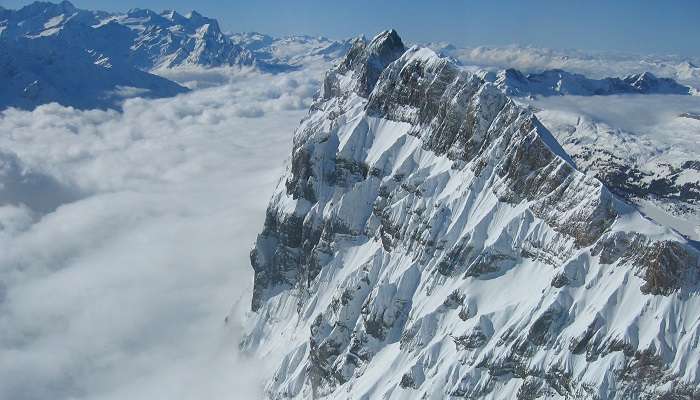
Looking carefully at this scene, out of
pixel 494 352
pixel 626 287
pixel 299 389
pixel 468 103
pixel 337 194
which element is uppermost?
pixel 468 103

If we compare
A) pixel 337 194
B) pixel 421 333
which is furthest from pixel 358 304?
pixel 337 194

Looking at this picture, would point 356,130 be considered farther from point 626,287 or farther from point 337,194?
point 626,287

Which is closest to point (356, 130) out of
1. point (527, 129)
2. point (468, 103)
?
point (468, 103)

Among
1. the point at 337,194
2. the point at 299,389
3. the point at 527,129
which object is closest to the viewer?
the point at 527,129

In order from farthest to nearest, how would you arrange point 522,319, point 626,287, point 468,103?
1. point 468,103
2. point 522,319
3. point 626,287

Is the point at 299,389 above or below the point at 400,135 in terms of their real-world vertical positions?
below

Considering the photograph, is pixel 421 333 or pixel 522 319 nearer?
pixel 522 319

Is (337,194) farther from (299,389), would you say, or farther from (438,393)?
(438,393)
